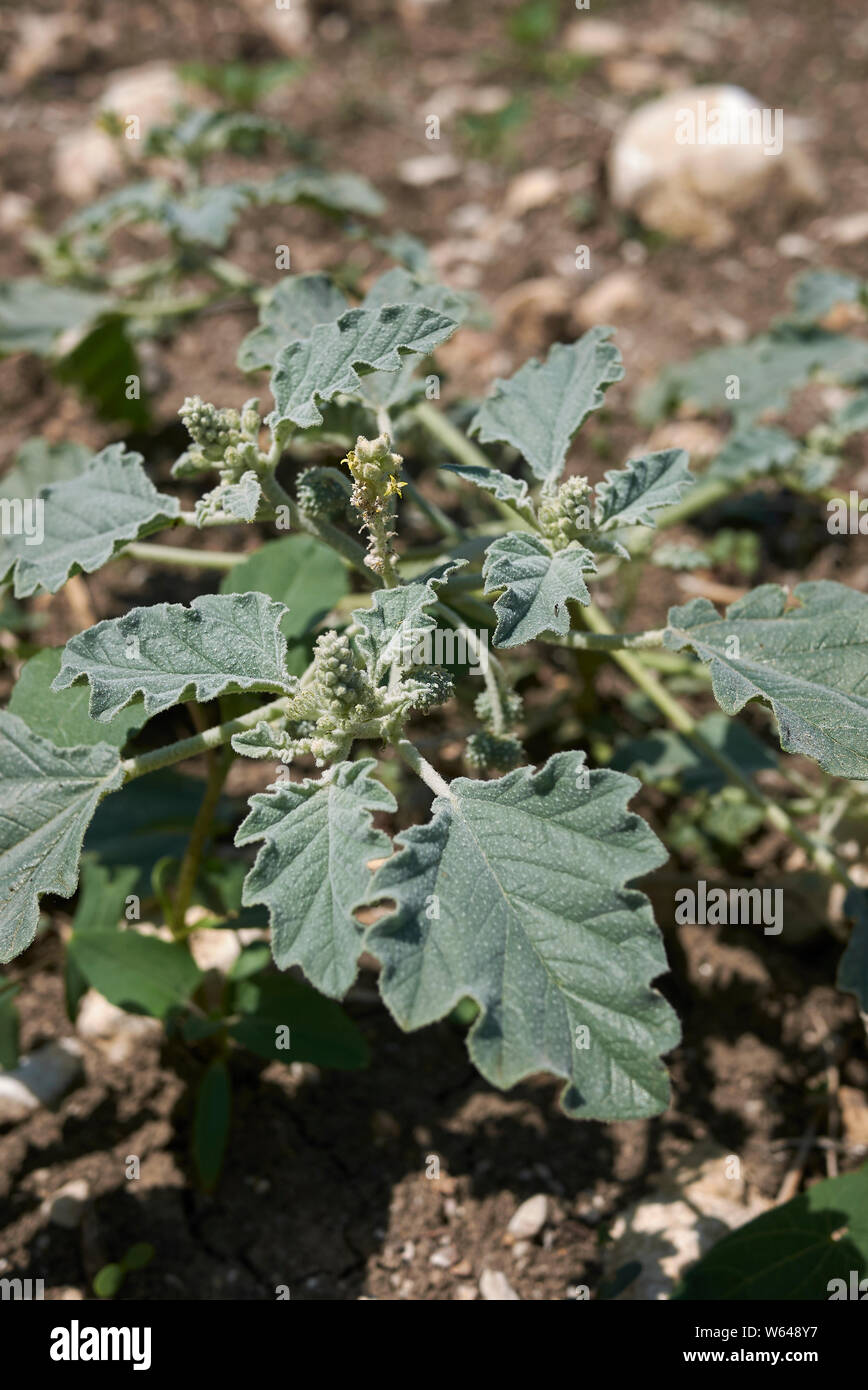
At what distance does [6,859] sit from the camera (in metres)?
1.78

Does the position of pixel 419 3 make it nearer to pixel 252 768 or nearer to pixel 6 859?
pixel 252 768

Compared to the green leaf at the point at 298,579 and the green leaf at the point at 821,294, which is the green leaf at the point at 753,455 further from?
the green leaf at the point at 298,579

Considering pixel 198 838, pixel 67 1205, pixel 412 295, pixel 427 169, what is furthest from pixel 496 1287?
pixel 427 169

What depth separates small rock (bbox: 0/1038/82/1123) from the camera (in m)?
2.43

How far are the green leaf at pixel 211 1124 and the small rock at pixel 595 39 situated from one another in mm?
5003

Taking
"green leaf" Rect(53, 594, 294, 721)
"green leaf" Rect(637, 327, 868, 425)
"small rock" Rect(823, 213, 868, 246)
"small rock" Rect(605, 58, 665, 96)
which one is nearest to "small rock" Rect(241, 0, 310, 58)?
"small rock" Rect(605, 58, 665, 96)

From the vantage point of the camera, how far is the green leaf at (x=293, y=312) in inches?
Result: 86.9

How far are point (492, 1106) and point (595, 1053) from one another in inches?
38.3

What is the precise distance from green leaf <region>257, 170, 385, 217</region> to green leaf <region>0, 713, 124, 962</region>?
6.25 feet

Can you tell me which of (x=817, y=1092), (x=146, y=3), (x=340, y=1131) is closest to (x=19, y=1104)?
(x=340, y=1131)

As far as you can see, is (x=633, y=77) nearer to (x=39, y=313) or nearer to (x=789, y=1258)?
(x=39, y=313)

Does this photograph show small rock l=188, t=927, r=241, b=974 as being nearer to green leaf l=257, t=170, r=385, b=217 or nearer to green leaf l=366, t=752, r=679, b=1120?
green leaf l=366, t=752, r=679, b=1120

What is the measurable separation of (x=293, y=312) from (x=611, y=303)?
2155mm

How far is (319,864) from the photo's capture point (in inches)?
63.6
